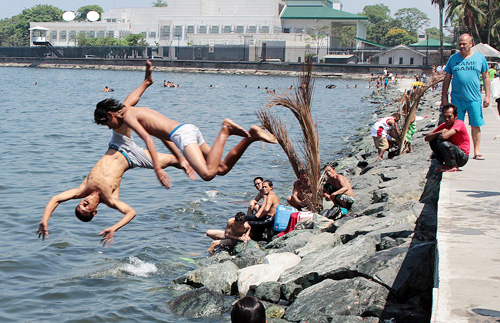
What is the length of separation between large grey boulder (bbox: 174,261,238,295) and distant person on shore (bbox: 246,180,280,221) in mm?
2235

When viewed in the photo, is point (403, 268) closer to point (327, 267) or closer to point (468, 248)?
point (468, 248)

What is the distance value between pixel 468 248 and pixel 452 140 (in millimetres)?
4309

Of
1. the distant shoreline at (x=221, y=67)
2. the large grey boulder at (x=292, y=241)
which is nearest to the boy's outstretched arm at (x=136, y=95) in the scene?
the large grey boulder at (x=292, y=241)

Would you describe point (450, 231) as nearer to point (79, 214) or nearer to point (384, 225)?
point (384, 225)

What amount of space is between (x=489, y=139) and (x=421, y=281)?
813 cm

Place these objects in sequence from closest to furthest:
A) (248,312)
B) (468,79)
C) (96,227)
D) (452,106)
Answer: (248,312) < (452,106) < (468,79) < (96,227)

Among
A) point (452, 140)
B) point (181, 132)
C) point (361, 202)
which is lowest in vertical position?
point (361, 202)

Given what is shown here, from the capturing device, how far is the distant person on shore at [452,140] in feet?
33.0

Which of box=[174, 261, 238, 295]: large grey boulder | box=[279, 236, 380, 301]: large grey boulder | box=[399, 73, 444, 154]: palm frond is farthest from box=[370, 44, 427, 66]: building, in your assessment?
box=[279, 236, 380, 301]: large grey boulder

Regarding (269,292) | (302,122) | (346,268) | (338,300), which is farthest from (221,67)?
(338,300)

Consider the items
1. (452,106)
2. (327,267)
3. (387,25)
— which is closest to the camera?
(327,267)

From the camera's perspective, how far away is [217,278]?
957cm

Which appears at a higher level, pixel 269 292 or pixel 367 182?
pixel 367 182

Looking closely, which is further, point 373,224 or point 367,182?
point 367,182
